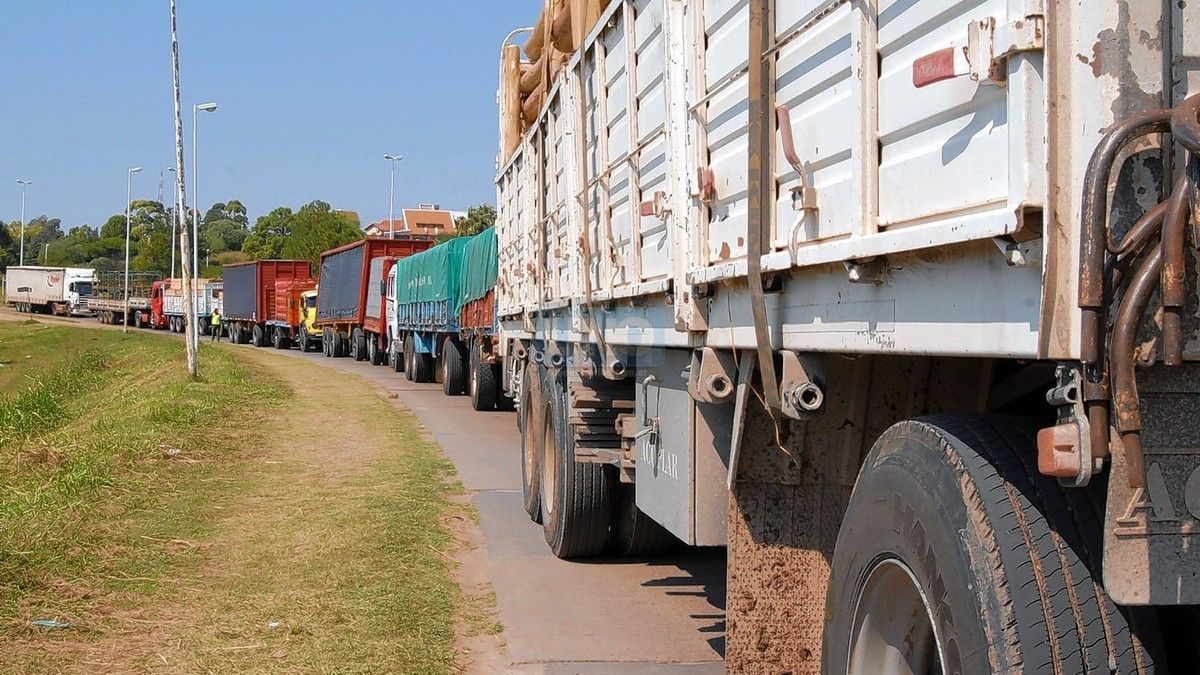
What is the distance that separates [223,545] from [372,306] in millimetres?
25767

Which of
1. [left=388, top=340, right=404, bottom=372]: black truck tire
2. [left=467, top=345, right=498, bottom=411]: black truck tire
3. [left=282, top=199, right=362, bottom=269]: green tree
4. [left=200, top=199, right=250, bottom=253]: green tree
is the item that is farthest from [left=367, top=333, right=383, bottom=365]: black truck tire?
[left=200, top=199, right=250, bottom=253]: green tree

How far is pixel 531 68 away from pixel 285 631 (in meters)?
5.31

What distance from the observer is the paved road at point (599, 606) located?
608cm

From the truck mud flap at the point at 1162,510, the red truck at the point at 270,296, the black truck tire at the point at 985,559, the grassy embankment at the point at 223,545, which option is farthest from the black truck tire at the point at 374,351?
the truck mud flap at the point at 1162,510

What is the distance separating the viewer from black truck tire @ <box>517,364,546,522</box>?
8.96m

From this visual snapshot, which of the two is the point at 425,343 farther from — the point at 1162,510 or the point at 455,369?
the point at 1162,510

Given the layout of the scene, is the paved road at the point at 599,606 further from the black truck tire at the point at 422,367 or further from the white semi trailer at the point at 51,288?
the white semi trailer at the point at 51,288

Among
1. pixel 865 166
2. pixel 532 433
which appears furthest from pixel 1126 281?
pixel 532 433

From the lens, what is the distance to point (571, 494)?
25.5 feet

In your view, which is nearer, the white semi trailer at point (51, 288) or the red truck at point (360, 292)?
the red truck at point (360, 292)

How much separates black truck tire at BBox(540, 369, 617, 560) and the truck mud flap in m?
5.41

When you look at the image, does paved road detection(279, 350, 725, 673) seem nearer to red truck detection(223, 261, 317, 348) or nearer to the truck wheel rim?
the truck wheel rim

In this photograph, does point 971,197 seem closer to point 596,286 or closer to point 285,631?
point 596,286

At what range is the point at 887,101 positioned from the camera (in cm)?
296
